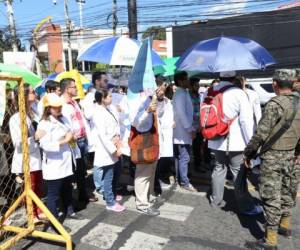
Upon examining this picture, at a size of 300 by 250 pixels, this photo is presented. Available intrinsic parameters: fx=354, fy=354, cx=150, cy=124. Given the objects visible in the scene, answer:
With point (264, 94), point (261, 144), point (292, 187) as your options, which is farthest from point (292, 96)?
point (264, 94)

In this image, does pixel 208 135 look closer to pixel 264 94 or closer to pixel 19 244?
pixel 19 244

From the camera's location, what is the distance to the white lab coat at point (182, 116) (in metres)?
5.55

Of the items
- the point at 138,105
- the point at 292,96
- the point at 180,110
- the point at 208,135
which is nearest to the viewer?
the point at 292,96

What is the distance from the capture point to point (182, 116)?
5.56 metres

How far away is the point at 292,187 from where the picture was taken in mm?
3889

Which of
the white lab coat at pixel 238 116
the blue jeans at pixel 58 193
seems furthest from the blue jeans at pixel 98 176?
the white lab coat at pixel 238 116

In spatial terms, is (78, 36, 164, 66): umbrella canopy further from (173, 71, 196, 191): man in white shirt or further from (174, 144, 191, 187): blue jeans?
(174, 144, 191, 187): blue jeans

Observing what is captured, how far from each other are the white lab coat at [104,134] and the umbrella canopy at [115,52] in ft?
5.96

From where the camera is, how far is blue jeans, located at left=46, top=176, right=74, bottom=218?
4062 millimetres

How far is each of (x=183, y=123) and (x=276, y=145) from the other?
2179 mm

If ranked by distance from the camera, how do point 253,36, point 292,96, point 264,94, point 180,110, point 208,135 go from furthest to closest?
1. point 253,36
2. point 264,94
3. point 180,110
4. point 208,135
5. point 292,96

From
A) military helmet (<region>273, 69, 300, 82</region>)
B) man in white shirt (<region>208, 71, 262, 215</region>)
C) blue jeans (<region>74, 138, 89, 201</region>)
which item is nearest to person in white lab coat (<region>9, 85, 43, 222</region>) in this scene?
blue jeans (<region>74, 138, 89, 201</region>)

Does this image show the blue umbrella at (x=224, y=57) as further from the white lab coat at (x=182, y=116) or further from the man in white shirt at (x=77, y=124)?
the man in white shirt at (x=77, y=124)

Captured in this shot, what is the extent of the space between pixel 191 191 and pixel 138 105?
79.2 inches
